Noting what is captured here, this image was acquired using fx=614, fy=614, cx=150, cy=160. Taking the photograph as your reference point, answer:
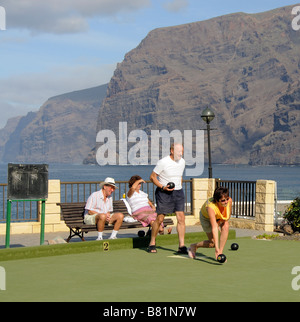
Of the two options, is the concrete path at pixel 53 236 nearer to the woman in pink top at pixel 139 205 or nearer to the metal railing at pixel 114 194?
the metal railing at pixel 114 194

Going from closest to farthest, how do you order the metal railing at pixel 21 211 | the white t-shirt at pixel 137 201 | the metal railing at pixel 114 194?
the white t-shirt at pixel 137 201, the metal railing at pixel 21 211, the metal railing at pixel 114 194

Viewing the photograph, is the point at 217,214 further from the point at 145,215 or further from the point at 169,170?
the point at 145,215

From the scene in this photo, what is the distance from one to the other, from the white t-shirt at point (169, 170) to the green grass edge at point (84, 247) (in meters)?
1.66

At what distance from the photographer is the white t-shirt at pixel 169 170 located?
35.1ft

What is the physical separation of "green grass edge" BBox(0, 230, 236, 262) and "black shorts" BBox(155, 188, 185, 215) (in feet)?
4.10

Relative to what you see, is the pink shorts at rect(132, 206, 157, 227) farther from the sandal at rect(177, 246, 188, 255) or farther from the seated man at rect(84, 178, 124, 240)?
the sandal at rect(177, 246, 188, 255)

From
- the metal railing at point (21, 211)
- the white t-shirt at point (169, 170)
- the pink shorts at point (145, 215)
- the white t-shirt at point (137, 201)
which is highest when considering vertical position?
the white t-shirt at point (169, 170)

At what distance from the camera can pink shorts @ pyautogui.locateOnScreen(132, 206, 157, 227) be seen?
13.2 meters

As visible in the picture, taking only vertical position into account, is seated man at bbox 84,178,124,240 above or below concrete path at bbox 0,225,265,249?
above

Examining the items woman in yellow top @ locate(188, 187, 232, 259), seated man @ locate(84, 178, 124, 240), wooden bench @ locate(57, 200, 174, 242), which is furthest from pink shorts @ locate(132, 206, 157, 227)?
woman in yellow top @ locate(188, 187, 232, 259)

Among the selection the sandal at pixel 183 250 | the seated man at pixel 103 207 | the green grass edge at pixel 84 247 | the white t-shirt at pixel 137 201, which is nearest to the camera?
the green grass edge at pixel 84 247

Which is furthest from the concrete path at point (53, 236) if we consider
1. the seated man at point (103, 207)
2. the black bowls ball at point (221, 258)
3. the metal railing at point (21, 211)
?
the black bowls ball at point (221, 258)
